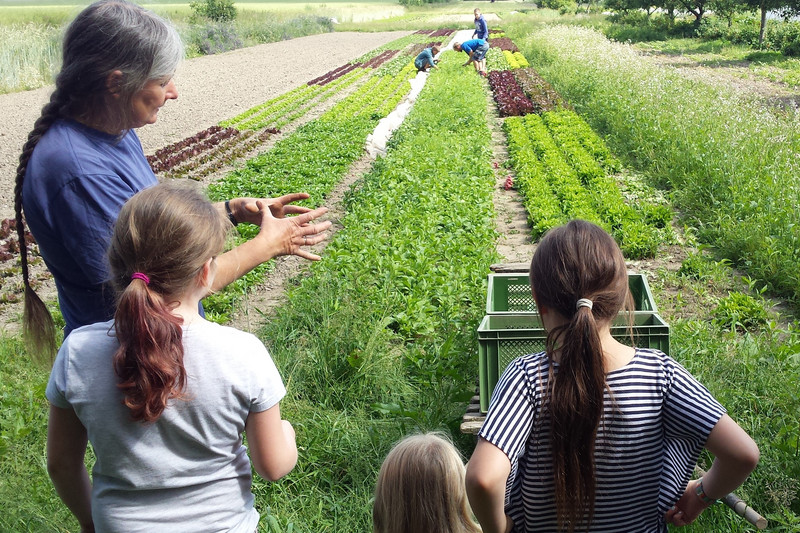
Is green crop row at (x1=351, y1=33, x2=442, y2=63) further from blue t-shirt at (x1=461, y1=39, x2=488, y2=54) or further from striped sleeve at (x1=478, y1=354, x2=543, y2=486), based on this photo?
striped sleeve at (x1=478, y1=354, x2=543, y2=486)

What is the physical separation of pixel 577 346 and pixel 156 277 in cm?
116

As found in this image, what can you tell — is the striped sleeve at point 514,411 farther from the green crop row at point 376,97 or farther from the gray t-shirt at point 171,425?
the green crop row at point 376,97

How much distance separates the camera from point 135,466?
1.95 metres

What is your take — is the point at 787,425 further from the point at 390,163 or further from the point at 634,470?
the point at 390,163

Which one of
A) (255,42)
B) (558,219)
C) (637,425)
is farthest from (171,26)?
(255,42)

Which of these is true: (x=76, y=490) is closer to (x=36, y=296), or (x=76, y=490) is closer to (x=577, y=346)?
(x=36, y=296)

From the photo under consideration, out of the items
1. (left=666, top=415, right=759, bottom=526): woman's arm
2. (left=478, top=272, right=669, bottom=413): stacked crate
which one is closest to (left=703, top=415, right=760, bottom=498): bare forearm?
(left=666, top=415, right=759, bottom=526): woman's arm

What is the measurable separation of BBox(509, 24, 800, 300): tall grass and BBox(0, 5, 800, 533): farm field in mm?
40

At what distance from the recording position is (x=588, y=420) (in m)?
1.99

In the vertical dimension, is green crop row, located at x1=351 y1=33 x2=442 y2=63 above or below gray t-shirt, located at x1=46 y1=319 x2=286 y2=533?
below

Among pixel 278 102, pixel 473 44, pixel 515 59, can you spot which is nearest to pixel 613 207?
pixel 278 102

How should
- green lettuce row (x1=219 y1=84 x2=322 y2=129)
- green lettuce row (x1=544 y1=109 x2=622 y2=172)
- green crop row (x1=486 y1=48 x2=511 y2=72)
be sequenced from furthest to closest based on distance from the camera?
green crop row (x1=486 y1=48 x2=511 y2=72), green lettuce row (x1=219 y1=84 x2=322 y2=129), green lettuce row (x1=544 y1=109 x2=622 y2=172)

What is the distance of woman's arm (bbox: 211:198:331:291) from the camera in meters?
2.59

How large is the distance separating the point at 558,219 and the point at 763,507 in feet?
16.5
